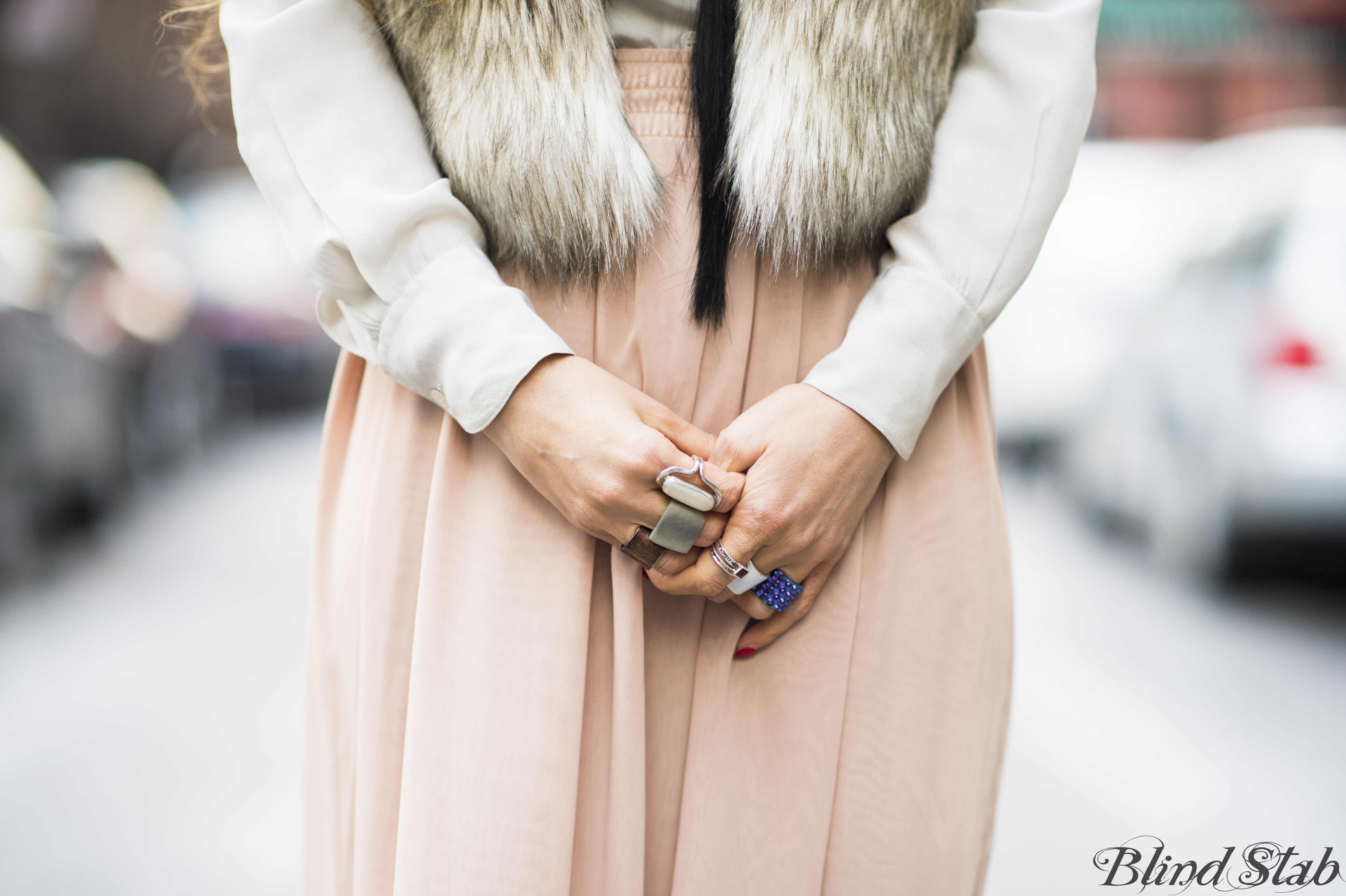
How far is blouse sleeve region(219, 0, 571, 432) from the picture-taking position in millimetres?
961

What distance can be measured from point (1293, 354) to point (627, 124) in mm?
3577

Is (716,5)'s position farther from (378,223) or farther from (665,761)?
(665,761)

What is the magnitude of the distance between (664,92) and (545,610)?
0.54 meters

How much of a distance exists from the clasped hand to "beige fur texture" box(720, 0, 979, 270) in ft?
0.57

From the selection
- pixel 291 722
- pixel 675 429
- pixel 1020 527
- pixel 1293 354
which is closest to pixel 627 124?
pixel 675 429

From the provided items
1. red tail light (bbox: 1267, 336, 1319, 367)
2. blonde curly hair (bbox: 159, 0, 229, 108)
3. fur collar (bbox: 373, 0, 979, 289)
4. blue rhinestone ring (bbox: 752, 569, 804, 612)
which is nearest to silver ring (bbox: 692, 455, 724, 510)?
blue rhinestone ring (bbox: 752, 569, 804, 612)

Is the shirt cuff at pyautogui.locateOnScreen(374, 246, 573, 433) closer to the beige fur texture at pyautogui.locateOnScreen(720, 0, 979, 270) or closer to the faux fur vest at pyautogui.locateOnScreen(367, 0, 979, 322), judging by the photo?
the faux fur vest at pyautogui.locateOnScreen(367, 0, 979, 322)

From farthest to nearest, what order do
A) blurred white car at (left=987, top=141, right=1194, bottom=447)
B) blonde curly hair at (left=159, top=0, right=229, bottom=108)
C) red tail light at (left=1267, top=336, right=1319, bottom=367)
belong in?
blurred white car at (left=987, top=141, right=1194, bottom=447), red tail light at (left=1267, top=336, right=1319, bottom=367), blonde curly hair at (left=159, top=0, right=229, bottom=108)

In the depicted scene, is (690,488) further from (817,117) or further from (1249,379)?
(1249,379)

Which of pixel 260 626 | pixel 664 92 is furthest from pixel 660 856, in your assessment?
pixel 260 626

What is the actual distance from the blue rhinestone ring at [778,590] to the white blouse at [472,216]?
6.6 inches

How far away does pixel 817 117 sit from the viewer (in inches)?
38.9

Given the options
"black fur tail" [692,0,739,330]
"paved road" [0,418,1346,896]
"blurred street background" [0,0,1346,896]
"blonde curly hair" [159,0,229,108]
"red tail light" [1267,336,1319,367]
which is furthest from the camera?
"red tail light" [1267,336,1319,367]

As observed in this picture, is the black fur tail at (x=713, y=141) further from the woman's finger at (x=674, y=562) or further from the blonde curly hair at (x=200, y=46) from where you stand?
the blonde curly hair at (x=200, y=46)
